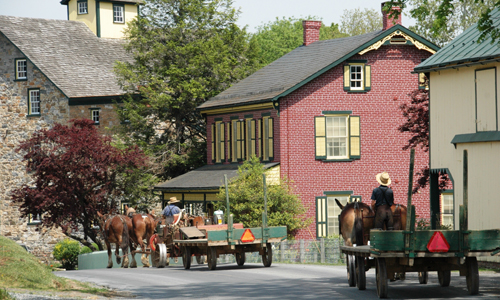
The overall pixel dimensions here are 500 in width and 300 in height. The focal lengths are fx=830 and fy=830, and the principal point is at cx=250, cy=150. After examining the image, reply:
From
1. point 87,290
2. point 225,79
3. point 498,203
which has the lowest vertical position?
point 87,290

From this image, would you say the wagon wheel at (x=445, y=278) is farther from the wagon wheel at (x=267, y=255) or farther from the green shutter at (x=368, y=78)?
the green shutter at (x=368, y=78)

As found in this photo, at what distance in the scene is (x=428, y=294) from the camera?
50.3ft

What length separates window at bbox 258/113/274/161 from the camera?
36.0 meters

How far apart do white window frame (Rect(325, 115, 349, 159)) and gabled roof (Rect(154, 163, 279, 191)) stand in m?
2.56

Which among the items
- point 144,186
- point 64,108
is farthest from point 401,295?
point 64,108

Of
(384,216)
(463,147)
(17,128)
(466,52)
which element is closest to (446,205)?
(463,147)

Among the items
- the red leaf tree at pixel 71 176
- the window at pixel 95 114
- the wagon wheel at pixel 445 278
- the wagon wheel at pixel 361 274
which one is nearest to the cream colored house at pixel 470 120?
the wagon wheel at pixel 445 278

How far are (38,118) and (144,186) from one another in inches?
347

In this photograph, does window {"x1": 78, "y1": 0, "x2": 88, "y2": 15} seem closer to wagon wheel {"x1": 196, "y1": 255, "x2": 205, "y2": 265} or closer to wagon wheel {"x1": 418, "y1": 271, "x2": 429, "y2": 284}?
wagon wheel {"x1": 196, "y1": 255, "x2": 205, "y2": 265}

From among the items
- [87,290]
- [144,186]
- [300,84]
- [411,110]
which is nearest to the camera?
[87,290]

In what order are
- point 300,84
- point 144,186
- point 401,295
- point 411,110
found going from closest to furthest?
point 401,295, point 411,110, point 300,84, point 144,186

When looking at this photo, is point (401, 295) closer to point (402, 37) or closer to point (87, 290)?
point (87, 290)

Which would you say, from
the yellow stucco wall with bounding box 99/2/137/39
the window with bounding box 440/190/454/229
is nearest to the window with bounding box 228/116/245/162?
the window with bounding box 440/190/454/229

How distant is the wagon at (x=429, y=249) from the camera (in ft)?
46.2
